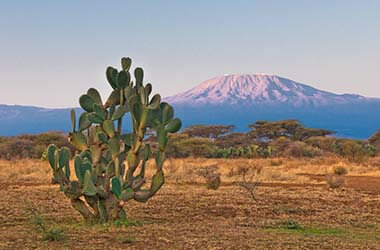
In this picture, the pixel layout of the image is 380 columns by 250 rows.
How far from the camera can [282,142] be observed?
56.9m

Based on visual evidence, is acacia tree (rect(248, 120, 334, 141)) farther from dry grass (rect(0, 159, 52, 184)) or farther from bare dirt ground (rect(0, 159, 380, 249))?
bare dirt ground (rect(0, 159, 380, 249))

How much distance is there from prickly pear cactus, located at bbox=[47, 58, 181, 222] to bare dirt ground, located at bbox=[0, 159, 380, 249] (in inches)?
23.6

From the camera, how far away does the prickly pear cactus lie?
11.3 m

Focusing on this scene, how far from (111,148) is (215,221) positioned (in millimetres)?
2769

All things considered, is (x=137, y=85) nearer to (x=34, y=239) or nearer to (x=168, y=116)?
(x=168, y=116)

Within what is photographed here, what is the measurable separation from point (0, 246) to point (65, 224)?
Result: 2574 mm

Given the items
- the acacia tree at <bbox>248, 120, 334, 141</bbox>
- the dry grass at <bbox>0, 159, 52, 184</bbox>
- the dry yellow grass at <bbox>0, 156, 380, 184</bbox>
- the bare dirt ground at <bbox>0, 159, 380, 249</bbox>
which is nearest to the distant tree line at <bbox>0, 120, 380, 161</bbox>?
the acacia tree at <bbox>248, 120, 334, 141</bbox>

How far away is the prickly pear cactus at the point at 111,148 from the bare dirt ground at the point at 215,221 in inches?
23.6

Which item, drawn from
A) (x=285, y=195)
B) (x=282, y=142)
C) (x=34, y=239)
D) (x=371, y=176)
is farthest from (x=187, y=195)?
(x=282, y=142)

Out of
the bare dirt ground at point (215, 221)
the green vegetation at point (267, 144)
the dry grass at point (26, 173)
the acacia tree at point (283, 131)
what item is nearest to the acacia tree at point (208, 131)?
the green vegetation at point (267, 144)

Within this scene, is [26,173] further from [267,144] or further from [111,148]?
[267,144]

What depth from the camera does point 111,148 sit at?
11.5 meters

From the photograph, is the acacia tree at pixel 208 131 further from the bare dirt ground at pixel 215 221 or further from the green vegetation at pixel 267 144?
the bare dirt ground at pixel 215 221

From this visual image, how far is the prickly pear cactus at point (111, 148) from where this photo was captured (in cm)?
1134
